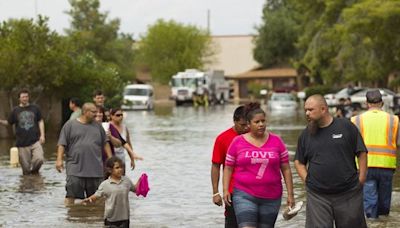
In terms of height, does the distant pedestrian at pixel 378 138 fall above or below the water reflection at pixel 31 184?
above

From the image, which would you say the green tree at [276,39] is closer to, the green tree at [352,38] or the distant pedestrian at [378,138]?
the green tree at [352,38]

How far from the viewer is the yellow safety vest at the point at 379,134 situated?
11945mm

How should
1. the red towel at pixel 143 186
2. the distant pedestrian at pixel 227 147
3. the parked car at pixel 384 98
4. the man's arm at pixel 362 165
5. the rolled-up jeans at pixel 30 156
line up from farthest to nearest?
the parked car at pixel 384 98
the rolled-up jeans at pixel 30 156
the red towel at pixel 143 186
the distant pedestrian at pixel 227 147
the man's arm at pixel 362 165

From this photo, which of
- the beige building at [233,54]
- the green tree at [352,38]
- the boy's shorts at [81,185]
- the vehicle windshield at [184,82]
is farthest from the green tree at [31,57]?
the beige building at [233,54]

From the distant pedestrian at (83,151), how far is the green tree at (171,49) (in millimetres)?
92172

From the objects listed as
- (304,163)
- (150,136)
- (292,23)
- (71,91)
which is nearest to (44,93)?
(71,91)

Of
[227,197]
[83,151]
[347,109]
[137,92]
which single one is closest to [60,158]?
[83,151]

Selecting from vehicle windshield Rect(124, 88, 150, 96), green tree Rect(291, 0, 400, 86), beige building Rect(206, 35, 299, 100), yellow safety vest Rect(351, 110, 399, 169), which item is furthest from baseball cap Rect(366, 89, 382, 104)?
beige building Rect(206, 35, 299, 100)

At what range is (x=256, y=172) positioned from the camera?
350 inches

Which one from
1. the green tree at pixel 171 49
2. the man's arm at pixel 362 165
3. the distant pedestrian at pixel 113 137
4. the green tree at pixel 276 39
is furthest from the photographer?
the green tree at pixel 171 49

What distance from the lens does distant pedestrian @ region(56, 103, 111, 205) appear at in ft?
43.9

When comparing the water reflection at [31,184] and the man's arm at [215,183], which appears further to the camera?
the water reflection at [31,184]

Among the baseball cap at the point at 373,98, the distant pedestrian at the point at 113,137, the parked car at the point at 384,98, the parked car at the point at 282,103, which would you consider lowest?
the parked car at the point at 282,103

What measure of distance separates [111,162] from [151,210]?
3087mm
